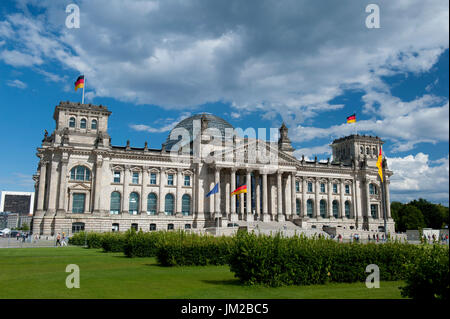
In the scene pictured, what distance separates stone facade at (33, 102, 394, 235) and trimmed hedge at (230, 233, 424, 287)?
146 feet

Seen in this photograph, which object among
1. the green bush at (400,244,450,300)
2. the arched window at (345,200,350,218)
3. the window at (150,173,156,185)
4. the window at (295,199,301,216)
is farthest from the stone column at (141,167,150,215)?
the green bush at (400,244,450,300)

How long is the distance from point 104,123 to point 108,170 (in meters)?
9.71

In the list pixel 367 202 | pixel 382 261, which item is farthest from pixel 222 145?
pixel 382 261

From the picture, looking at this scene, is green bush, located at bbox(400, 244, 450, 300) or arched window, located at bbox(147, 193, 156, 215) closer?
green bush, located at bbox(400, 244, 450, 300)

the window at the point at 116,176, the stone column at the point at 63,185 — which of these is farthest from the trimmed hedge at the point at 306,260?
the window at the point at 116,176

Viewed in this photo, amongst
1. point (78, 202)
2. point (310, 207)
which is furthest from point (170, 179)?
point (310, 207)

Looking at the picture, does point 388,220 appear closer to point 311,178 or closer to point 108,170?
point 311,178

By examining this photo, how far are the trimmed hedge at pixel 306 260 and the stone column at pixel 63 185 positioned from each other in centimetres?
5454

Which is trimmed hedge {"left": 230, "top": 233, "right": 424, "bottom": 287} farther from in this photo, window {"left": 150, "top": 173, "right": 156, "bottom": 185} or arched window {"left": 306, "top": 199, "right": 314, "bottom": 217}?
arched window {"left": 306, "top": 199, "right": 314, "bottom": 217}

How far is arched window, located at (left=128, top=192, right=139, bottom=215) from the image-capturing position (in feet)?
248

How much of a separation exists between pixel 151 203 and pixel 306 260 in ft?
199
